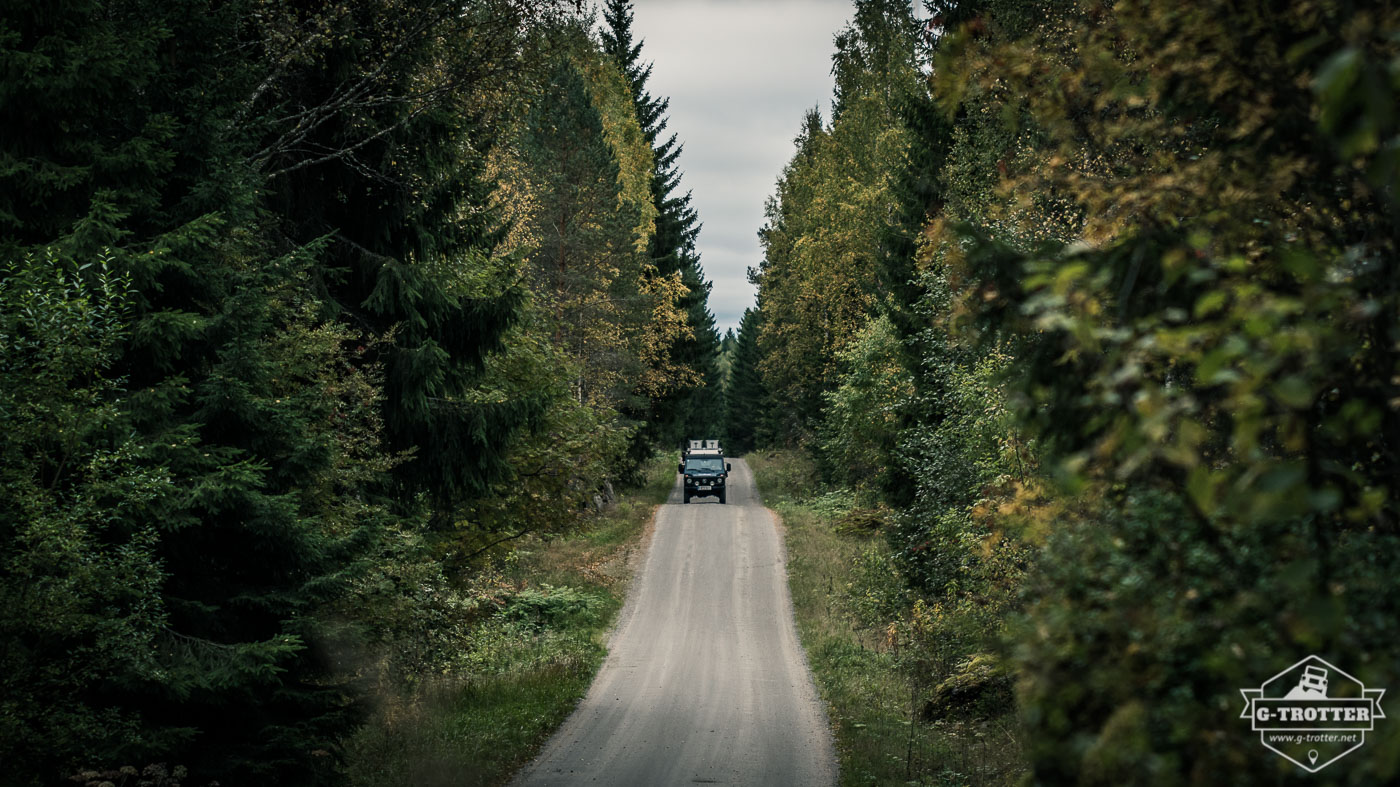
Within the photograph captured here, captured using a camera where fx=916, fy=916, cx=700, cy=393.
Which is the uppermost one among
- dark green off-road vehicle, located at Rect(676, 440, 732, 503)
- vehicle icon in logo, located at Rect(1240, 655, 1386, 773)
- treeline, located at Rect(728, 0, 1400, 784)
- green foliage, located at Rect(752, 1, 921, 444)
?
green foliage, located at Rect(752, 1, 921, 444)

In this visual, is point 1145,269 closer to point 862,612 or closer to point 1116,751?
point 1116,751

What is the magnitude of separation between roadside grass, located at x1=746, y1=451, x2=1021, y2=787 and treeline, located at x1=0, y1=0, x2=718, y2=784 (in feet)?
20.1

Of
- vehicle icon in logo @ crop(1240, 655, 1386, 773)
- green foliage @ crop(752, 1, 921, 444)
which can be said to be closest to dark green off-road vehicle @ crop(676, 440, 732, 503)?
green foliage @ crop(752, 1, 921, 444)

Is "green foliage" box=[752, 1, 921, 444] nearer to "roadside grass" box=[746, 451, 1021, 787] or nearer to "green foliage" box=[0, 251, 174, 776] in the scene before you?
"roadside grass" box=[746, 451, 1021, 787]

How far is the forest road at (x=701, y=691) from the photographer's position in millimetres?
12220

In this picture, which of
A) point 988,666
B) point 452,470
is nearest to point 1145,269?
point 988,666

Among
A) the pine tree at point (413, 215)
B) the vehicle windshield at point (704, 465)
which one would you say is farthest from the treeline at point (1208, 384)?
the vehicle windshield at point (704, 465)

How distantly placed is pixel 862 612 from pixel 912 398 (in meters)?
5.11

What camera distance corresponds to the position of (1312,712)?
3385mm

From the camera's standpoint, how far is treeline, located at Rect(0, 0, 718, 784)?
6.14 m

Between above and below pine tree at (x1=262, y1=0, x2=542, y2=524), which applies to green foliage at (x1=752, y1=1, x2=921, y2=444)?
above

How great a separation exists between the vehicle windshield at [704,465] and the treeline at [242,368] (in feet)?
Answer: 82.0

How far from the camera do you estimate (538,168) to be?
28.5 meters

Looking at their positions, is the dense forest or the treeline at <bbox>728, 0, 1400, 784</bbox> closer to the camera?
the treeline at <bbox>728, 0, 1400, 784</bbox>
